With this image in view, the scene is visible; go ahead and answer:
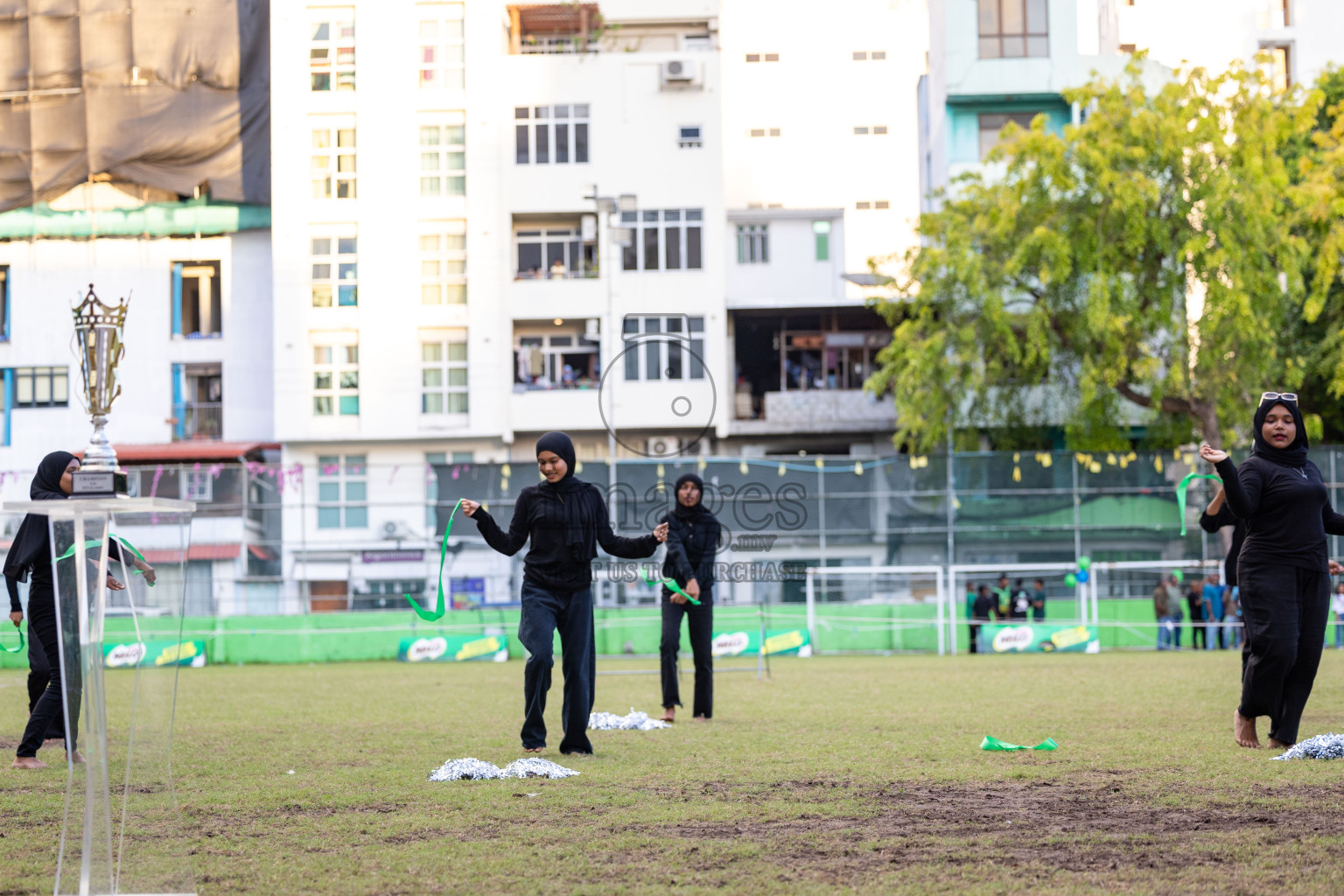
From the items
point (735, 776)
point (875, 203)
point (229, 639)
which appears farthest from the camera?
point (875, 203)

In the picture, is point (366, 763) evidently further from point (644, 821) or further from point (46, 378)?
point (46, 378)

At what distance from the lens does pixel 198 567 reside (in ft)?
113

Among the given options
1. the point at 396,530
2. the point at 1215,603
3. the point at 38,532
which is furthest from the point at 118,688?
the point at 396,530

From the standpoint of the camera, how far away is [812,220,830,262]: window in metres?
43.4

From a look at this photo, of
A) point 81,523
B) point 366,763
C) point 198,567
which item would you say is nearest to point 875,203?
point 198,567

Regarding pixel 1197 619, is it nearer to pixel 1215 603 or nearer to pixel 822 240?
pixel 1215 603

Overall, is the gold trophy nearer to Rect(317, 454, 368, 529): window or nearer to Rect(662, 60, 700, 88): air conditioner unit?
Rect(317, 454, 368, 529): window

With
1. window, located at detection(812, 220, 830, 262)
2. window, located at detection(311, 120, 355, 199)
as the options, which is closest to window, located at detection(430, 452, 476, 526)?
window, located at detection(311, 120, 355, 199)

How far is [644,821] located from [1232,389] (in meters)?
28.1

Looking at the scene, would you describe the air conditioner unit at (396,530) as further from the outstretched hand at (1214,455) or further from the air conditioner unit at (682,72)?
the outstretched hand at (1214,455)

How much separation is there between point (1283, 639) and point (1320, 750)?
0.81m

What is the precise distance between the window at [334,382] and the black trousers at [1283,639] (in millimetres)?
33583

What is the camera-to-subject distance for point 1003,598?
96.1 ft

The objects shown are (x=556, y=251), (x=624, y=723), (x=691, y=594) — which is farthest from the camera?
(x=556, y=251)
